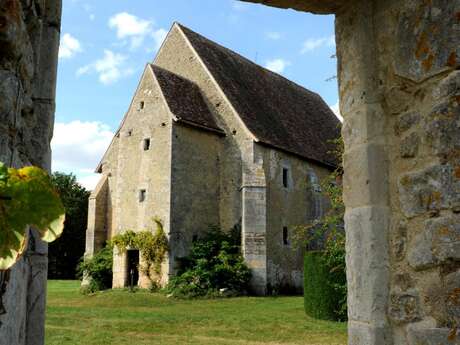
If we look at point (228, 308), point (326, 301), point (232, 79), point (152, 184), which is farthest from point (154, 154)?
point (326, 301)

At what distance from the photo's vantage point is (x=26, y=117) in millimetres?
2277

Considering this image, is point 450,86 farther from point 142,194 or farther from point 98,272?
point 98,272

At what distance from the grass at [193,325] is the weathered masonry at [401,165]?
Answer: 266 inches

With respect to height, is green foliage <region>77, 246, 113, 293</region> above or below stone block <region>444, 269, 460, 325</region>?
below

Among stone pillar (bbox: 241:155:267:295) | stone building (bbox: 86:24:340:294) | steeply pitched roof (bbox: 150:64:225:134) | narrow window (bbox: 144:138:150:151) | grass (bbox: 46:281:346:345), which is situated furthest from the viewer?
narrow window (bbox: 144:138:150:151)

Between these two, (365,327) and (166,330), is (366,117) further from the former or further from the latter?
(166,330)

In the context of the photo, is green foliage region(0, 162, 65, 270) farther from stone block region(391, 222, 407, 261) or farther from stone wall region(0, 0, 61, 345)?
stone block region(391, 222, 407, 261)

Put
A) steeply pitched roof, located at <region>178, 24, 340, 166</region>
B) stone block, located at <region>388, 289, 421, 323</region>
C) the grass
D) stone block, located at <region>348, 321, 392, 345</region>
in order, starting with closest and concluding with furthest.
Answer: stone block, located at <region>388, 289, 421, 323</region> → stone block, located at <region>348, 321, 392, 345</region> → the grass → steeply pitched roof, located at <region>178, 24, 340, 166</region>

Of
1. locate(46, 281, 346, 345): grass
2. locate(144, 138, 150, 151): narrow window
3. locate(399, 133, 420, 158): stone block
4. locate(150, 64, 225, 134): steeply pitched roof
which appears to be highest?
locate(150, 64, 225, 134): steeply pitched roof

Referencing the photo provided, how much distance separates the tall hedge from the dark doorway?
978 centimetres

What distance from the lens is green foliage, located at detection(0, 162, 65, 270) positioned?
1.06 metres

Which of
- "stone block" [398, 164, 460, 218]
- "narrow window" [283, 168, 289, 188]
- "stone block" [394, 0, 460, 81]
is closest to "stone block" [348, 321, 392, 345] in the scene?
"stone block" [398, 164, 460, 218]

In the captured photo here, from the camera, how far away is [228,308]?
15523 mm

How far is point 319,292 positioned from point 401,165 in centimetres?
1051
